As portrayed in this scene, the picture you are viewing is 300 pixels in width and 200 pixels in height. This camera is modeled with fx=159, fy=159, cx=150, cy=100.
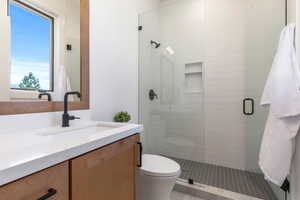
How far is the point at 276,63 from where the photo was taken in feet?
4.12

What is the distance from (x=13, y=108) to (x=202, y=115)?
2.07m

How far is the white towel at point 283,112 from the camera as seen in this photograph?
111 centimetres

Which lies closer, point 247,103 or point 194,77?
point 247,103

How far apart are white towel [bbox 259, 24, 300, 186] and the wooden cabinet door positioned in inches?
40.5

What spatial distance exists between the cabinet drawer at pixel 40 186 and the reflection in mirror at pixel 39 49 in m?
0.67

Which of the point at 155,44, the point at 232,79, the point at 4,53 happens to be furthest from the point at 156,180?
the point at 155,44

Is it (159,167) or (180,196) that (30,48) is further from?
(180,196)

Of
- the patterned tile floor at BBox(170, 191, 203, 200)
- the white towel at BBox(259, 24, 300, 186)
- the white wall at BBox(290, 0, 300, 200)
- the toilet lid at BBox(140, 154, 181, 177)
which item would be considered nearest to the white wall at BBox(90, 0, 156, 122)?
the toilet lid at BBox(140, 154, 181, 177)

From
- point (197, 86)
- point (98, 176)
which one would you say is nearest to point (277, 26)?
point (197, 86)

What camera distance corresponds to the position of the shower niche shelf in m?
2.37

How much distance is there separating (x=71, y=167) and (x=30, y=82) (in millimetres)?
779

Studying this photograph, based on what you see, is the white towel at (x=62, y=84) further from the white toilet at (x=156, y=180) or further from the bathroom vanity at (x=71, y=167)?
the white toilet at (x=156, y=180)

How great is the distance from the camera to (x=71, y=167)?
0.59 metres

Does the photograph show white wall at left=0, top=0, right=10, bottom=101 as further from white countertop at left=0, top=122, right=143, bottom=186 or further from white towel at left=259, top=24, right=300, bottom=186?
white towel at left=259, top=24, right=300, bottom=186
